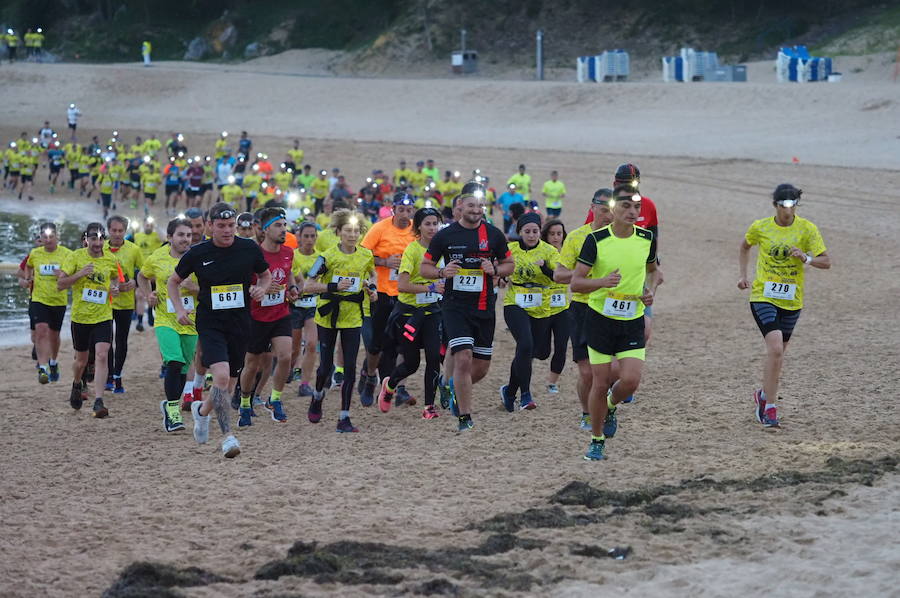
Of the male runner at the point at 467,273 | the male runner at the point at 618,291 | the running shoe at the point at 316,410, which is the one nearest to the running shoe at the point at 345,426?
the running shoe at the point at 316,410

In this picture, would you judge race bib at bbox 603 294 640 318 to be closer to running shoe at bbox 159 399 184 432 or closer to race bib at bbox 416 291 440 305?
race bib at bbox 416 291 440 305

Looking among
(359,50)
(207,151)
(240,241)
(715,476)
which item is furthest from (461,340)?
(359,50)

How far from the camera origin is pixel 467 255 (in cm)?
991

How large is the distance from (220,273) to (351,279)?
5.24ft

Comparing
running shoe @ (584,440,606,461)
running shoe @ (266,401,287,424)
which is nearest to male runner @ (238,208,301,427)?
running shoe @ (266,401,287,424)

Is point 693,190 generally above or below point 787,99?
below

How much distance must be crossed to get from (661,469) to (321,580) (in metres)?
3.00

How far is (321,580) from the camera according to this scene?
20.9 feet

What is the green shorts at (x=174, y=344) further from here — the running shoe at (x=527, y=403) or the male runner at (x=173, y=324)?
the running shoe at (x=527, y=403)

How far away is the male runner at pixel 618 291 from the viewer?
844 cm

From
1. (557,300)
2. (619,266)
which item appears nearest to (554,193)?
(557,300)

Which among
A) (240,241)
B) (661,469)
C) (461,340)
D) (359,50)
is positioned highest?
(359,50)

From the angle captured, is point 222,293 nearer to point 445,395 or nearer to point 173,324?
point 173,324

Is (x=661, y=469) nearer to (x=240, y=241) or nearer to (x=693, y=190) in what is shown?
(x=240, y=241)
